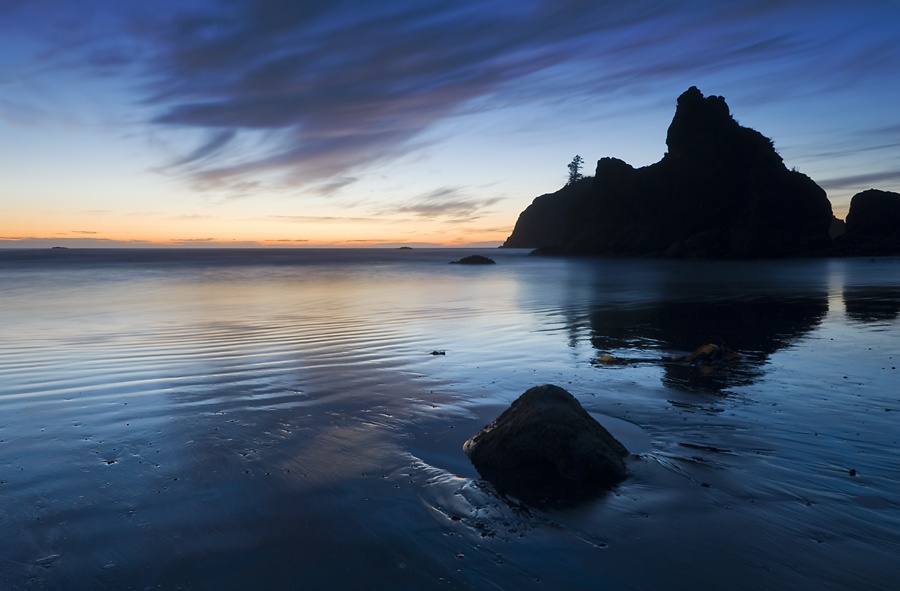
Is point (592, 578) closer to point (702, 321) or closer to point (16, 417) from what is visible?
point (16, 417)

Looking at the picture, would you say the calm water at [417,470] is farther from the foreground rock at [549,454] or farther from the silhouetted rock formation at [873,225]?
the silhouetted rock formation at [873,225]

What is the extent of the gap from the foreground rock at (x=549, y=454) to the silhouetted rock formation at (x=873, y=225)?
9536 centimetres

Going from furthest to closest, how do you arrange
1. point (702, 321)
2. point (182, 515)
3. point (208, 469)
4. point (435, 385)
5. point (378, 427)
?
point (702, 321), point (435, 385), point (378, 427), point (208, 469), point (182, 515)

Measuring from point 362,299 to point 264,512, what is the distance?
22.6 meters

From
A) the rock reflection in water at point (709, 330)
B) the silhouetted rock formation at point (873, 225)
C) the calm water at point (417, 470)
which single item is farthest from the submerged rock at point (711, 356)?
the silhouetted rock formation at point (873, 225)

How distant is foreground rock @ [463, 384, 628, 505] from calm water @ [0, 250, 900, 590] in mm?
238

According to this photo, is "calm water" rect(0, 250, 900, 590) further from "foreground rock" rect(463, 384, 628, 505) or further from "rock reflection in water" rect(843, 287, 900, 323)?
"rock reflection in water" rect(843, 287, 900, 323)

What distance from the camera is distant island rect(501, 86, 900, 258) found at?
82625mm

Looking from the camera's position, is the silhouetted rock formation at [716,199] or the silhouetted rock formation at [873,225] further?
the silhouetted rock formation at [716,199]

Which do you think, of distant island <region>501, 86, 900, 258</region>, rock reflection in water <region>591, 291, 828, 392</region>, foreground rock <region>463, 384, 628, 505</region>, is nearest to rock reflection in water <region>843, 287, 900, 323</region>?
rock reflection in water <region>591, 291, 828, 392</region>

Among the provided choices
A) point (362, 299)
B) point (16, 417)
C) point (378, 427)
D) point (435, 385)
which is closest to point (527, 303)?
point (362, 299)

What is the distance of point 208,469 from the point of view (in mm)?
5383

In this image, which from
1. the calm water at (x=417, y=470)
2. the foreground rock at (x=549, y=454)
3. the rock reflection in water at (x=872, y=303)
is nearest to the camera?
the calm water at (x=417, y=470)

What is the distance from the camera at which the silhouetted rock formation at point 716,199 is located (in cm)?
8319
